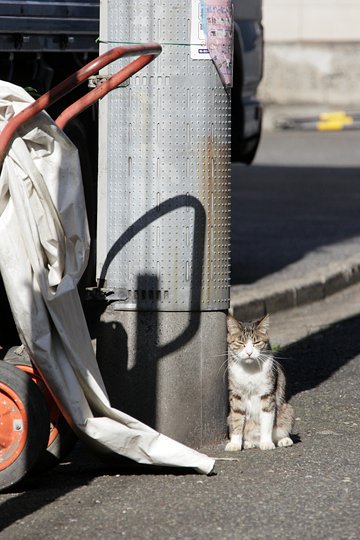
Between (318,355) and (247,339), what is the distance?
2015 millimetres

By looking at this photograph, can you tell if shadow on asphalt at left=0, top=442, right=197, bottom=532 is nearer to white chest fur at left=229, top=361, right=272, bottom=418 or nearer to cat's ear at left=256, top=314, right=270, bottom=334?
white chest fur at left=229, top=361, right=272, bottom=418

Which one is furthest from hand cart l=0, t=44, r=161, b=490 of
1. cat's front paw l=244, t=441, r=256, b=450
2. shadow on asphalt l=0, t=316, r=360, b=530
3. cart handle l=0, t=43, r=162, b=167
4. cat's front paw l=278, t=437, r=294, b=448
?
cat's front paw l=278, t=437, r=294, b=448

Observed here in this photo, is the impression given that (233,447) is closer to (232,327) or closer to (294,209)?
(232,327)

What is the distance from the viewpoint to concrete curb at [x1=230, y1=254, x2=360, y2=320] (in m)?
8.33

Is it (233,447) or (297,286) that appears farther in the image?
(297,286)

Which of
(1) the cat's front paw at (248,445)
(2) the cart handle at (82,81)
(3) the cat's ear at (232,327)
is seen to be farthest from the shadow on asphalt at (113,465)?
(2) the cart handle at (82,81)

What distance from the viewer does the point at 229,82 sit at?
17.6 feet

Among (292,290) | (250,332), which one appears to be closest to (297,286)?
(292,290)

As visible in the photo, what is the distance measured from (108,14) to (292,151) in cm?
1519

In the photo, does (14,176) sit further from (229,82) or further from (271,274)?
(271,274)

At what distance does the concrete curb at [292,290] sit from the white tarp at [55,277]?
3.18 metres

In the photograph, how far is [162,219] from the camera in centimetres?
523

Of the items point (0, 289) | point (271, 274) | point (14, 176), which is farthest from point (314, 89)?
point (14, 176)

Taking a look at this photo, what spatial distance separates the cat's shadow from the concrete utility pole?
1264 mm
